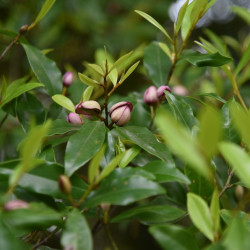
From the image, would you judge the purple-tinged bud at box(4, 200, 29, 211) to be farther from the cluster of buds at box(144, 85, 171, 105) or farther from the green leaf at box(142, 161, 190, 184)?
the cluster of buds at box(144, 85, 171, 105)

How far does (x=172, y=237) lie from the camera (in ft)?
1.40

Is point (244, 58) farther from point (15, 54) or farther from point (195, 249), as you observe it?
point (15, 54)

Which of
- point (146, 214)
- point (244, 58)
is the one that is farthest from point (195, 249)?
point (244, 58)

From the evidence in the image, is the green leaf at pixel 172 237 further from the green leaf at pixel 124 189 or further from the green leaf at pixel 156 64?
the green leaf at pixel 156 64

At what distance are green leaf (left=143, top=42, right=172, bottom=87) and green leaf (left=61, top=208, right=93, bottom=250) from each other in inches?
17.3

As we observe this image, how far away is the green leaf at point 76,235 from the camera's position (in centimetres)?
41

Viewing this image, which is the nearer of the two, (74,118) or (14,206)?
(14,206)

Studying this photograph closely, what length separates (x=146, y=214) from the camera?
20.0 inches

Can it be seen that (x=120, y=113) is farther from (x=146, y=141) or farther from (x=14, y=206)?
(x=14, y=206)

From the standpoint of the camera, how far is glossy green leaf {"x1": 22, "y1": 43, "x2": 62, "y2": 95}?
0.72 meters

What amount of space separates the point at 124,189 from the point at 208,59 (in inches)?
13.4

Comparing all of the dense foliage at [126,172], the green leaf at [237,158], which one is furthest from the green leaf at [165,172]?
the green leaf at [237,158]

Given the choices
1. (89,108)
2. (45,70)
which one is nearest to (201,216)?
(89,108)

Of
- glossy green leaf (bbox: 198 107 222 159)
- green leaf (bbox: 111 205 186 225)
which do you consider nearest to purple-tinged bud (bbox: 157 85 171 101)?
green leaf (bbox: 111 205 186 225)
